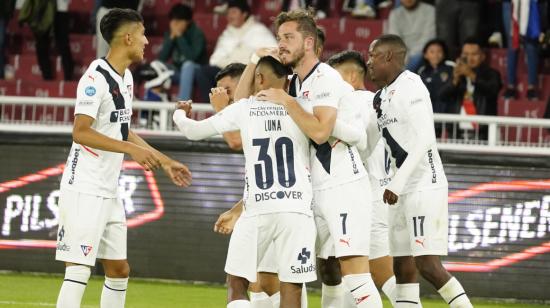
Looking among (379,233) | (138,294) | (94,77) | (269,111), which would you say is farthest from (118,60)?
(138,294)

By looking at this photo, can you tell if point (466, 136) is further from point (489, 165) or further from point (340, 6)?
point (340, 6)

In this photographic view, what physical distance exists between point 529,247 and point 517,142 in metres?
1.24

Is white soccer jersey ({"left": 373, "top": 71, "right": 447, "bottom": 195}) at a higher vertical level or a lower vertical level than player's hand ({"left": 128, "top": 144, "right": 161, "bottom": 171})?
higher

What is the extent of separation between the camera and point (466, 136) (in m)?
11.7

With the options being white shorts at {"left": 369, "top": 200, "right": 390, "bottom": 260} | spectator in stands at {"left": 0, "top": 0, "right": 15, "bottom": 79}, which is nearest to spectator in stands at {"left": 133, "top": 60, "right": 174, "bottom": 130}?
spectator in stands at {"left": 0, "top": 0, "right": 15, "bottom": 79}

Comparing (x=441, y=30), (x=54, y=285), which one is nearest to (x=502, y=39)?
(x=441, y=30)

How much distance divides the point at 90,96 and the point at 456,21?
27.6 feet

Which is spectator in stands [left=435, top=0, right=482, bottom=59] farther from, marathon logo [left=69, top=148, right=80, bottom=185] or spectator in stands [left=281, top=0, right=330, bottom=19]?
marathon logo [left=69, top=148, right=80, bottom=185]

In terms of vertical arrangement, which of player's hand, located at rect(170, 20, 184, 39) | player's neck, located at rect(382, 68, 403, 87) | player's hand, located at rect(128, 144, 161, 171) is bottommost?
player's hand, located at rect(128, 144, 161, 171)

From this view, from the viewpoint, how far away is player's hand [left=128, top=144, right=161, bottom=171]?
7.24 metres

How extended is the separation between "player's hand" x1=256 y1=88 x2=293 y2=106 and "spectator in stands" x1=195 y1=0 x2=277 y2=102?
750cm

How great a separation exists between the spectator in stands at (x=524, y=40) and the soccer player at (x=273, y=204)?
7914 mm

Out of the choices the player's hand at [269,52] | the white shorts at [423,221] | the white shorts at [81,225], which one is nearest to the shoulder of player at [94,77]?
the white shorts at [81,225]

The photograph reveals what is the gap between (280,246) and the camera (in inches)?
277
